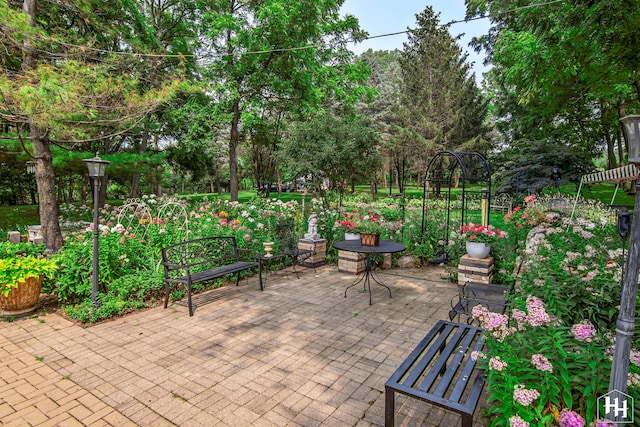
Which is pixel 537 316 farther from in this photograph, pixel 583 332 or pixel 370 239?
pixel 370 239

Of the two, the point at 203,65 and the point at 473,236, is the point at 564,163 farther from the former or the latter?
the point at 203,65

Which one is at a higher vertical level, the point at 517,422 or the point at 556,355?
the point at 556,355

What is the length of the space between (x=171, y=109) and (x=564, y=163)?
14181mm

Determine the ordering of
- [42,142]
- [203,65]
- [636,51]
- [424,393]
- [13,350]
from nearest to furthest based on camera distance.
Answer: [424,393] → [13,350] → [636,51] → [42,142] → [203,65]

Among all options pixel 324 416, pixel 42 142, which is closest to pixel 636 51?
pixel 324 416

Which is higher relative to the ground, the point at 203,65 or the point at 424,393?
the point at 203,65

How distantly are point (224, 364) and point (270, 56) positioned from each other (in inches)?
454

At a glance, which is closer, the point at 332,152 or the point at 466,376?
the point at 466,376

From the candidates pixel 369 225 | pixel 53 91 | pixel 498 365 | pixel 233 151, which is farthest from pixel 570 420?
pixel 233 151

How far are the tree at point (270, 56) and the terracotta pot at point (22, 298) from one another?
805 centimetres

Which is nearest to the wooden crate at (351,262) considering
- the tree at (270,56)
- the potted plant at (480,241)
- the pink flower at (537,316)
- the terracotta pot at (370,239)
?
the terracotta pot at (370,239)

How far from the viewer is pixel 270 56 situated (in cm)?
1206

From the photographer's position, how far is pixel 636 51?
533 cm

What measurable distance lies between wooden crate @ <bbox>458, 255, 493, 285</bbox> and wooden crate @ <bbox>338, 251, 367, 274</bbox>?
1.65m
